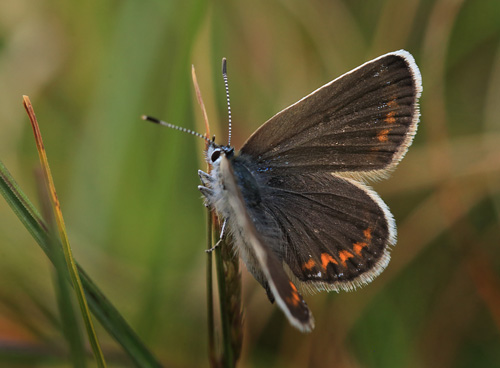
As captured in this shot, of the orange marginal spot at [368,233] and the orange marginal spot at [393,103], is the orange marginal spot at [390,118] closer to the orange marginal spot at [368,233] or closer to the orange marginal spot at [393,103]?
the orange marginal spot at [393,103]

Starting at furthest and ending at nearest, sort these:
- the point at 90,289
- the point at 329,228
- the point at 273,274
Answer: the point at 329,228 → the point at 273,274 → the point at 90,289

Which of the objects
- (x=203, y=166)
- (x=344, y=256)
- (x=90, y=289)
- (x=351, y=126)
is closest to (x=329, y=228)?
(x=344, y=256)

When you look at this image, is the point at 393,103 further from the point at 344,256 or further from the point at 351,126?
the point at 344,256

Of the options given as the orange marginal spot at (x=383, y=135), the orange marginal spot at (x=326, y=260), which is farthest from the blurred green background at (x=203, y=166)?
the orange marginal spot at (x=383, y=135)

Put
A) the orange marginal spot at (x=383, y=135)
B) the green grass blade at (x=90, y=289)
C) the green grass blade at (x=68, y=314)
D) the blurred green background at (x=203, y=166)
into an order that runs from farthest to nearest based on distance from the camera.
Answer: the blurred green background at (x=203, y=166)
the orange marginal spot at (x=383, y=135)
the green grass blade at (x=90, y=289)
the green grass blade at (x=68, y=314)

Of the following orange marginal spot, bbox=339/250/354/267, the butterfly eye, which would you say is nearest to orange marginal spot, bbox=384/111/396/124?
orange marginal spot, bbox=339/250/354/267

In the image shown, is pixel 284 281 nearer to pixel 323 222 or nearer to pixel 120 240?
pixel 323 222
